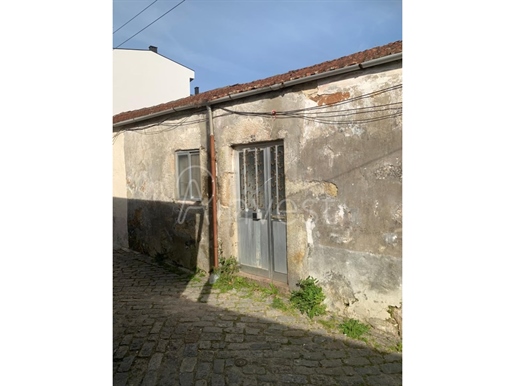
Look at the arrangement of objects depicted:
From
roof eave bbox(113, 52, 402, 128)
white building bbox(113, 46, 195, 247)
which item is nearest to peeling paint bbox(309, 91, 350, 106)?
roof eave bbox(113, 52, 402, 128)

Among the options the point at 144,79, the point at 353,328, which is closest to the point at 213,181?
the point at 353,328

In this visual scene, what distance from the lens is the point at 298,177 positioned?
15.2 ft

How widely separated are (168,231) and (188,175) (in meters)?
1.40

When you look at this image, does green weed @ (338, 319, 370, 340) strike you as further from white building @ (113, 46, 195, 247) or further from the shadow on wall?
white building @ (113, 46, 195, 247)

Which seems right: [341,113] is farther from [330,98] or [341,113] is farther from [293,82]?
[293,82]

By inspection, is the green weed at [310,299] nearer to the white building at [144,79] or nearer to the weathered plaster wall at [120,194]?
the weathered plaster wall at [120,194]

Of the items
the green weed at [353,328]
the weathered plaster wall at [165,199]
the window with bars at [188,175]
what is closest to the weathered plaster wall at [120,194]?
the weathered plaster wall at [165,199]

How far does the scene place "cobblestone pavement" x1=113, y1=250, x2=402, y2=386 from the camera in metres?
3.04

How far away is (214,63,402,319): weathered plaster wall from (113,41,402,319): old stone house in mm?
13

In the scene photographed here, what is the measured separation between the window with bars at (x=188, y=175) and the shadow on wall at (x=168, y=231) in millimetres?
249

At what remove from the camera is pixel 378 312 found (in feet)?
12.7

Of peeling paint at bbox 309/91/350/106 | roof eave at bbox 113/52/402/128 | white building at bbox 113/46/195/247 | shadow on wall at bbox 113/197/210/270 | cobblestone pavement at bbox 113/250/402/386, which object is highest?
white building at bbox 113/46/195/247

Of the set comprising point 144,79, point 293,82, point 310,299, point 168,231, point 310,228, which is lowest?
point 310,299
